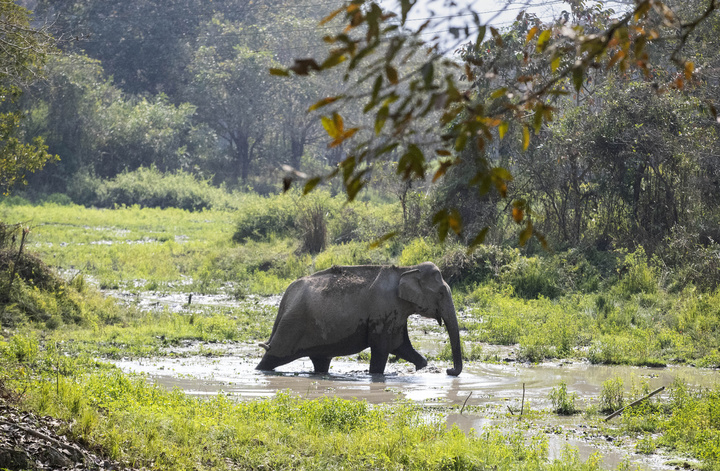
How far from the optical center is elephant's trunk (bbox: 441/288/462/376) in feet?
37.0

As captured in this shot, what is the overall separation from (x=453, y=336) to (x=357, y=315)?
134 cm

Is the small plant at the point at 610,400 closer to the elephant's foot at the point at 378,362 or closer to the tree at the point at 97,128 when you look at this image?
the elephant's foot at the point at 378,362

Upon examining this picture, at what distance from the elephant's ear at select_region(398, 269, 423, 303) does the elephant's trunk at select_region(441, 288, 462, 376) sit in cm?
43

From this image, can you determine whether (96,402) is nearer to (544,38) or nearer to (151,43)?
(544,38)

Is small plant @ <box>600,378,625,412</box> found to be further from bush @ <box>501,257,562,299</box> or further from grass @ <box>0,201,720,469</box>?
bush @ <box>501,257,562,299</box>

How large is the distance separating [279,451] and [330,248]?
16551 mm

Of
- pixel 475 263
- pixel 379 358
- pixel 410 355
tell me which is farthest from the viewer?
pixel 475 263

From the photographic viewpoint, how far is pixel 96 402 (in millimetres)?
7449

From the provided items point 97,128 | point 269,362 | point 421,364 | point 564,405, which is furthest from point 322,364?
point 97,128

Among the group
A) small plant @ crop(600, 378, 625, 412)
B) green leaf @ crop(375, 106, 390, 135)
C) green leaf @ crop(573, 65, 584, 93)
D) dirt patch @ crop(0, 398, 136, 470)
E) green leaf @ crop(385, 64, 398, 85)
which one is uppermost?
green leaf @ crop(573, 65, 584, 93)

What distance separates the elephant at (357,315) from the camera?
11586 millimetres

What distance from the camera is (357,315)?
11.6 meters

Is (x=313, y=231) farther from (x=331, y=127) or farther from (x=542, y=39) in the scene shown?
(x=331, y=127)

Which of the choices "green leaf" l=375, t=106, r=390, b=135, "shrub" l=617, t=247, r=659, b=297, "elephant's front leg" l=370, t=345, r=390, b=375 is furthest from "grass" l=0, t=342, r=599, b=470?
"shrub" l=617, t=247, r=659, b=297
